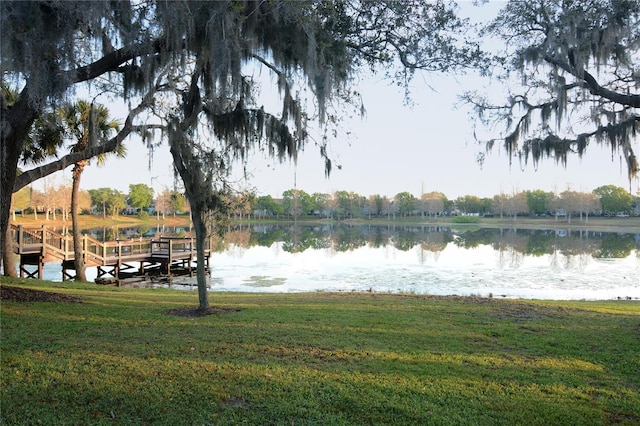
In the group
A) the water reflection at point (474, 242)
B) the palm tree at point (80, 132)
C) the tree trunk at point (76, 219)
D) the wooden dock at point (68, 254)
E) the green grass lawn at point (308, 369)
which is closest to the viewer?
the green grass lawn at point (308, 369)

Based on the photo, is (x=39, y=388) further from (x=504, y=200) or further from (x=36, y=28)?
(x=504, y=200)

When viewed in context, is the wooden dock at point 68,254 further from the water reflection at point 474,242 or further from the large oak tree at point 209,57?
the large oak tree at point 209,57

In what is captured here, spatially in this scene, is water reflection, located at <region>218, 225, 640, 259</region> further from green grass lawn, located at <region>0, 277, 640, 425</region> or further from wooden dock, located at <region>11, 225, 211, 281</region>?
green grass lawn, located at <region>0, 277, 640, 425</region>

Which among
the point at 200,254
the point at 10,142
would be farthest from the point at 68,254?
the point at 200,254

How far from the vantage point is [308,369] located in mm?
4688

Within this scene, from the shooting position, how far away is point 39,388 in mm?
3936

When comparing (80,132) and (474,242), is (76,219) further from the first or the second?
(474,242)

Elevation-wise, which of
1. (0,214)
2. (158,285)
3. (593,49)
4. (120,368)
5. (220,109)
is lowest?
(158,285)

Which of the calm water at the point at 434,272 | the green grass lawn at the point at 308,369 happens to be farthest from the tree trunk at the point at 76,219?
the green grass lawn at the point at 308,369

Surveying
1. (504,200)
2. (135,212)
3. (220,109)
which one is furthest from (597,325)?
(135,212)

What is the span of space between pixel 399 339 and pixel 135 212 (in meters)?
108

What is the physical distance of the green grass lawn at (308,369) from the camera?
146 inches

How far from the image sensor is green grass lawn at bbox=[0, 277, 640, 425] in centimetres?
371

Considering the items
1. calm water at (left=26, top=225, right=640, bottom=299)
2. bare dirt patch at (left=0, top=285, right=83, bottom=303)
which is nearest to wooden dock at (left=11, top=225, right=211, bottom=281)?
calm water at (left=26, top=225, right=640, bottom=299)
